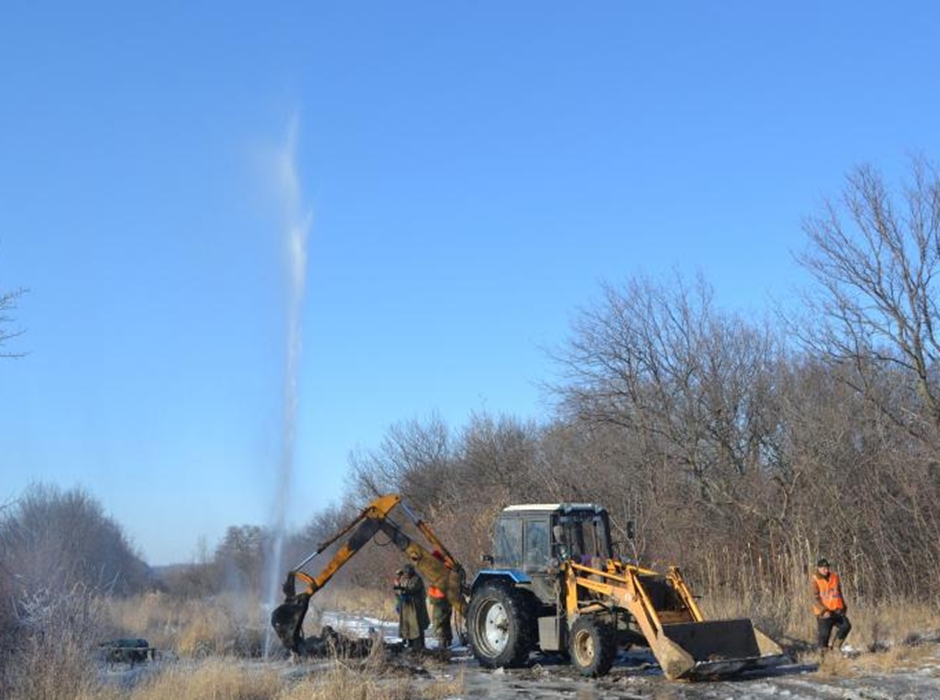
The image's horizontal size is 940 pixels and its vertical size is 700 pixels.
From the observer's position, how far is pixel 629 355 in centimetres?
2703

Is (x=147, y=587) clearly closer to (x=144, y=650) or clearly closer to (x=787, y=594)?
(x=144, y=650)

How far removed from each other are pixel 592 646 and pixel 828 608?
12.5ft

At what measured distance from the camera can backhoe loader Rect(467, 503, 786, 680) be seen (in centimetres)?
1269

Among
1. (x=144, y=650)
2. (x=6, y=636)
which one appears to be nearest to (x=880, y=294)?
(x=144, y=650)

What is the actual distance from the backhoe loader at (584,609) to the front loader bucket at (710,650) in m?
0.01

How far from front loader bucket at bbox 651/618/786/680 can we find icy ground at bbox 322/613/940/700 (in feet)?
0.70

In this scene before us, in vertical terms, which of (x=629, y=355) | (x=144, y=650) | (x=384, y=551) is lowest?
(x=144, y=650)

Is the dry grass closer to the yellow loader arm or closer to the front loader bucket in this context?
the yellow loader arm

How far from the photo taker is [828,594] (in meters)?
14.4

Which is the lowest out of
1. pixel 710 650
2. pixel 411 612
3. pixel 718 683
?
pixel 718 683

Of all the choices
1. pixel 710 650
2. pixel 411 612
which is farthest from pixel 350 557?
pixel 710 650

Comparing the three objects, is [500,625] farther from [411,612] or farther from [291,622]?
[291,622]

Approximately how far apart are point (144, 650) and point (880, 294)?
16936mm

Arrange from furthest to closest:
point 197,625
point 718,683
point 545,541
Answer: point 197,625 < point 545,541 < point 718,683
